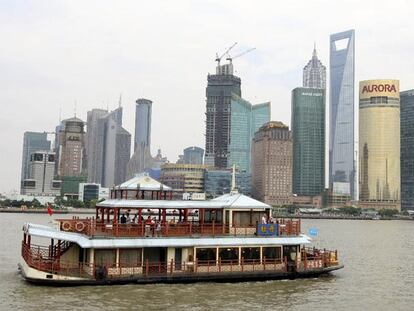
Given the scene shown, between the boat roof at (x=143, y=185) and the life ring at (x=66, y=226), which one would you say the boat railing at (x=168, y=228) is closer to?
the life ring at (x=66, y=226)

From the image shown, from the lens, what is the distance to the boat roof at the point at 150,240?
103 feet

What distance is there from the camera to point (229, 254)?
113 ft

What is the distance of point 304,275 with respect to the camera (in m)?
35.6

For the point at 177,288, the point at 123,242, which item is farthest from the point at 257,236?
the point at 123,242

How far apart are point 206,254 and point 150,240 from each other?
376 cm

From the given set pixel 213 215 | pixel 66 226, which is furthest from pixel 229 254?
pixel 66 226

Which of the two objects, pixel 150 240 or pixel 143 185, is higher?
pixel 143 185

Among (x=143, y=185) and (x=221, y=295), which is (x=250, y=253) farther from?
(x=143, y=185)

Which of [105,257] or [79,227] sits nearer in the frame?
[105,257]

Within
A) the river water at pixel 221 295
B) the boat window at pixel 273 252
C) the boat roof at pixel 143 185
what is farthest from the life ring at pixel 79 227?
the boat window at pixel 273 252

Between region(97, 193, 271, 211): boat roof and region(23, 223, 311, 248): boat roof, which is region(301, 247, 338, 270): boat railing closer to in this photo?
region(23, 223, 311, 248): boat roof

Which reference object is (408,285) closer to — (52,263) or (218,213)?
(218,213)

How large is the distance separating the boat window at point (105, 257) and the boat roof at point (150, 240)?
2.41ft

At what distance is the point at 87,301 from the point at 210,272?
26.1 ft
